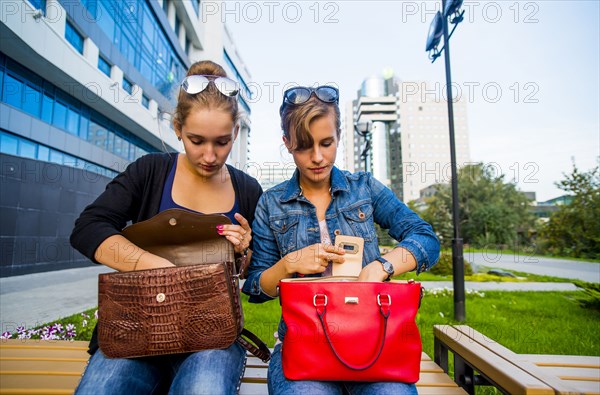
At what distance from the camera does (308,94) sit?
1.86m

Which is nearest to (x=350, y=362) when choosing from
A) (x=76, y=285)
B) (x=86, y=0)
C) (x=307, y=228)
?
(x=307, y=228)

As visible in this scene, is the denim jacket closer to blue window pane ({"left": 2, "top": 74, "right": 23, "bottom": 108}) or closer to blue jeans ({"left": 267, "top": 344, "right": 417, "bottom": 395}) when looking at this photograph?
blue jeans ({"left": 267, "top": 344, "right": 417, "bottom": 395})

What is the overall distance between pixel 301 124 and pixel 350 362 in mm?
1058

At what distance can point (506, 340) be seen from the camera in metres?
4.12

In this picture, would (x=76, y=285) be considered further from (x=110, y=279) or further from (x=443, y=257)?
(x=443, y=257)

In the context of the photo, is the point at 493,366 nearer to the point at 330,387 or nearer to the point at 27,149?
the point at 330,387

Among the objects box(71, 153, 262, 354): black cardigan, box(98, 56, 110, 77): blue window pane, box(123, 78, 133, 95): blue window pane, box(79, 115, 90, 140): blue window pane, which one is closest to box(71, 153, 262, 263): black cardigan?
box(71, 153, 262, 354): black cardigan

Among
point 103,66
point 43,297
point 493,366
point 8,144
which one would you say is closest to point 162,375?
point 493,366

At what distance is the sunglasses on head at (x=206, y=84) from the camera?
1948mm

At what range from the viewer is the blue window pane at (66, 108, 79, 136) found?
1300 centimetres

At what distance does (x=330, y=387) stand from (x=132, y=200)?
1363 millimetres

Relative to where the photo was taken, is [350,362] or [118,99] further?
[118,99]

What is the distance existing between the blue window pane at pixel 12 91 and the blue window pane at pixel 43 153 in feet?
4.67

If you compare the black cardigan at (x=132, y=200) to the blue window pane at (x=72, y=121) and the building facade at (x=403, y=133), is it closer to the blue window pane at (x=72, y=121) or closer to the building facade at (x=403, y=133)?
the blue window pane at (x=72, y=121)
